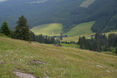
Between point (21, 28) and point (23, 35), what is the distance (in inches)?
157

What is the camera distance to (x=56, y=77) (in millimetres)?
19562

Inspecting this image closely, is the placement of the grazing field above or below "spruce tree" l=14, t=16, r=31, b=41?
below

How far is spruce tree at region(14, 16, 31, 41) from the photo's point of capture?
75231 mm

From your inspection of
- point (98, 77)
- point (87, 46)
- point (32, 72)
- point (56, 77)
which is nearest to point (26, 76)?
point (32, 72)

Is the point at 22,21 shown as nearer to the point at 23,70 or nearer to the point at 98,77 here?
the point at 98,77

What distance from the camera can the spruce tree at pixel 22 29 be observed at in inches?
2962

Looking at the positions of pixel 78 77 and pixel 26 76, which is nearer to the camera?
pixel 26 76

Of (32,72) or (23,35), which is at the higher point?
(23,35)

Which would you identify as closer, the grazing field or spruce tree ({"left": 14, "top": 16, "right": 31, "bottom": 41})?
the grazing field

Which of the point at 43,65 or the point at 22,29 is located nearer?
the point at 43,65

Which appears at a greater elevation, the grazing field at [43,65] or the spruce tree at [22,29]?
the spruce tree at [22,29]

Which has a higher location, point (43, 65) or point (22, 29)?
point (22, 29)

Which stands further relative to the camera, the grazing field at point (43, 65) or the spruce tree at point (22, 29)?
the spruce tree at point (22, 29)

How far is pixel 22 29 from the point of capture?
247 feet
